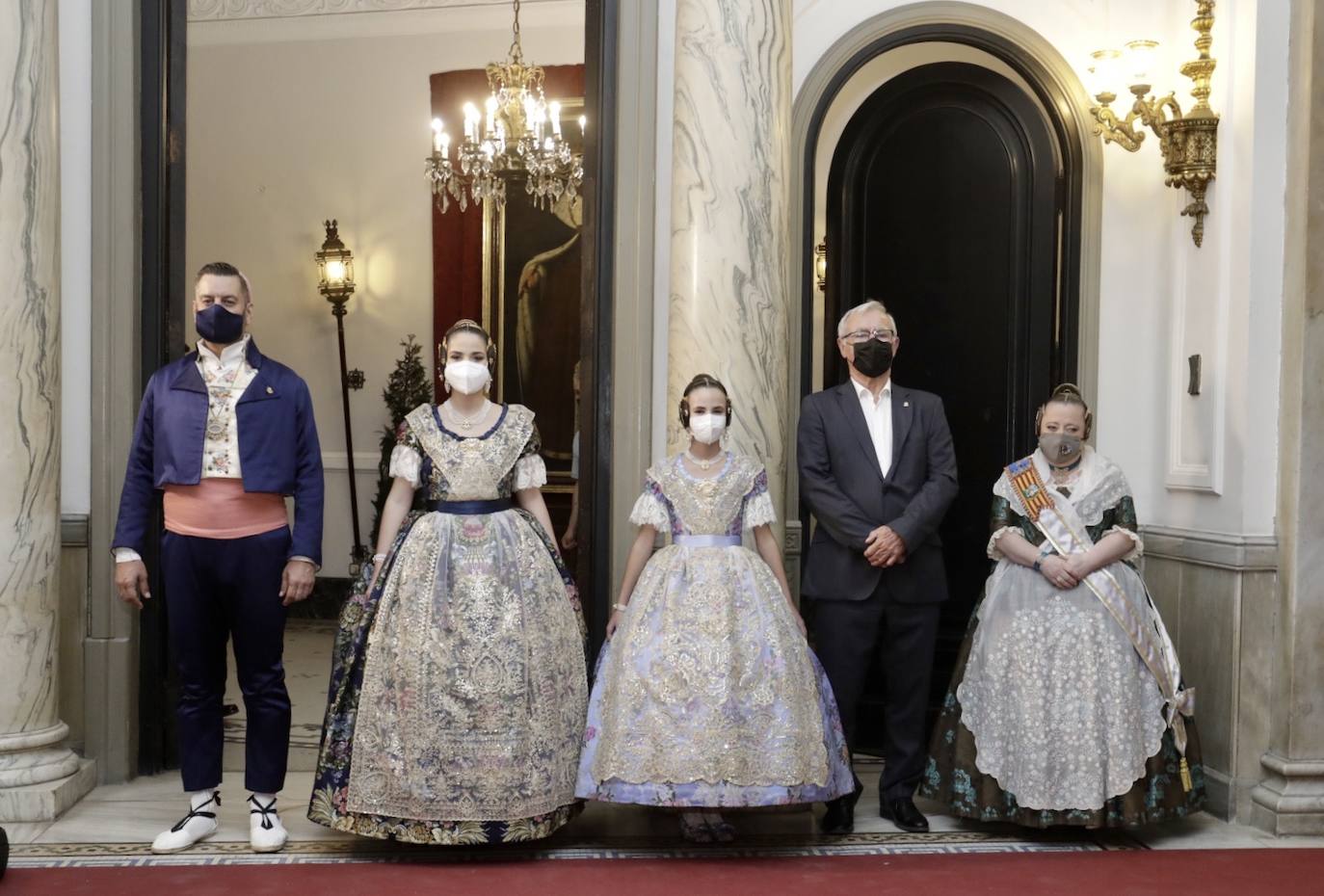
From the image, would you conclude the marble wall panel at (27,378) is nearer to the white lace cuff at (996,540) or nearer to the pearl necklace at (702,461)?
the pearl necklace at (702,461)

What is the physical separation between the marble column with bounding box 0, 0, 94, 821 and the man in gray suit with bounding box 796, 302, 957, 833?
253 cm

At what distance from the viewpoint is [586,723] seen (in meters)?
4.11

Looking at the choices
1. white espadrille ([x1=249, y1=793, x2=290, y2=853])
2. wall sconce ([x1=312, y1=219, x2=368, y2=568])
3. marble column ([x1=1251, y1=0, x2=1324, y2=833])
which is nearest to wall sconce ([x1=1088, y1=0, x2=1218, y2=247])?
marble column ([x1=1251, y1=0, x2=1324, y2=833])

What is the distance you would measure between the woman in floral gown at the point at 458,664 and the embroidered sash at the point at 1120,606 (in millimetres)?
1580

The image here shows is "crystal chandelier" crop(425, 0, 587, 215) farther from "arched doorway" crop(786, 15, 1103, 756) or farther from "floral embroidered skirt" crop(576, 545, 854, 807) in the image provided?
"floral embroidered skirt" crop(576, 545, 854, 807)

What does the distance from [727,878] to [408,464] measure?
1552mm

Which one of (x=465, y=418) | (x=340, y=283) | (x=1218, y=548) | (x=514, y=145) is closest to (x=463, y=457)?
(x=465, y=418)

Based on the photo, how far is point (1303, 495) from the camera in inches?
178

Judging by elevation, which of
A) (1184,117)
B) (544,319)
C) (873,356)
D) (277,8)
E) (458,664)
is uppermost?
(277,8)

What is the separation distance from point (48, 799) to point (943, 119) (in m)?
4.33

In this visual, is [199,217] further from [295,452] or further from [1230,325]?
[1230,325]

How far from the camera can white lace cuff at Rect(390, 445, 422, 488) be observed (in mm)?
4148

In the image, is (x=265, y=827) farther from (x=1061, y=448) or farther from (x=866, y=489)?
(x=1061, y=448)

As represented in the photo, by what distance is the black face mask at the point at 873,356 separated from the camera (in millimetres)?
4465
